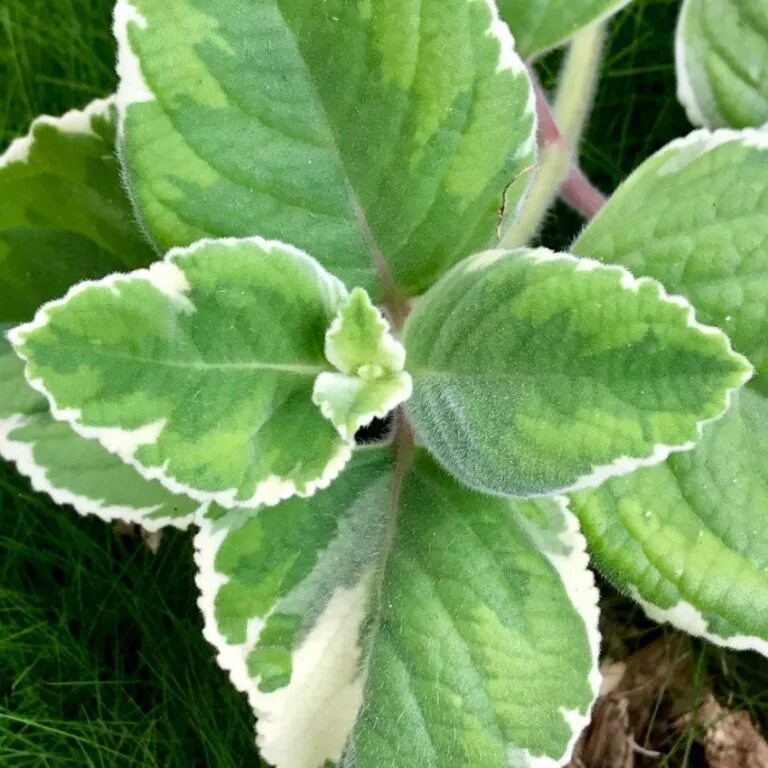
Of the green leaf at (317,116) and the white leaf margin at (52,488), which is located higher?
the green leaf at (317,116)

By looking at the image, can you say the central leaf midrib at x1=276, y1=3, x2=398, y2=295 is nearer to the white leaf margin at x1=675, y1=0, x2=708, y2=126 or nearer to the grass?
the white leaf margin at x1=675, y1=0, x2=708, y2=126

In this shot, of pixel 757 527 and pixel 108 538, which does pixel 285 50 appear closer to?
pixel 757 527

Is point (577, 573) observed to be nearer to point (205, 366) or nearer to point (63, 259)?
point (205, 366)

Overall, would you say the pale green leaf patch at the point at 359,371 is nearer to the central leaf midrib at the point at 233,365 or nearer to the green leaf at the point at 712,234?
the central leaf midrib at the point at 233,365

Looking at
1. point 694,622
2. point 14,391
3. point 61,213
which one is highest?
point 61,213

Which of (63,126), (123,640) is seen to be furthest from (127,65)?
(123,640)

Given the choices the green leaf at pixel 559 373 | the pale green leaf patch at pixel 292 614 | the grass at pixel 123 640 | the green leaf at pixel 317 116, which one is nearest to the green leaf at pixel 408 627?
the pale green leaf patch at pixel 292 614

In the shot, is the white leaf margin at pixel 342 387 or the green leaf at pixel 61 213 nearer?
the white leaf margin at pixel 342 387
